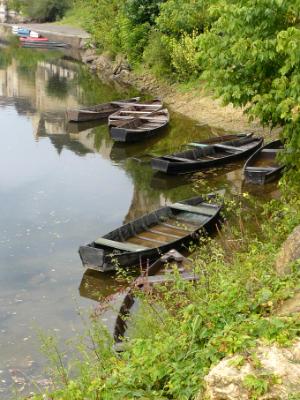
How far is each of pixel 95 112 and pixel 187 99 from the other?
5.18 meters

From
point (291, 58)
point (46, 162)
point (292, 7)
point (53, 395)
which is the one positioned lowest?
point (46, 162)

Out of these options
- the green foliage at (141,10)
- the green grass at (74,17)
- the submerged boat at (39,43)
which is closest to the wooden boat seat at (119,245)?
the green foliage at (141,10)

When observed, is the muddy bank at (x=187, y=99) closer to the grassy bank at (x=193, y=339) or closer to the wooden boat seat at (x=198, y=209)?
the wooden boat seat at (x=198, y=209)

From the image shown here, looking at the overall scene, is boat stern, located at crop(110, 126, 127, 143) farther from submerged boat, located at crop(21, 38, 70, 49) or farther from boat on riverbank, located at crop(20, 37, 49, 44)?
boat on riverbank, located at crop(20, 37, 49, 44)

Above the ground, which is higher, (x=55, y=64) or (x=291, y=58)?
(x=291, y=58)

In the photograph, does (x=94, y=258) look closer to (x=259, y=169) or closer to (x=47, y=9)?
(x=259, y=169)

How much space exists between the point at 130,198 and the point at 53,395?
1363 centimetres

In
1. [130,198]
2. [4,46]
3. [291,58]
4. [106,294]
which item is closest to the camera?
[291,58]

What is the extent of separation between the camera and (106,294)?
13789mm

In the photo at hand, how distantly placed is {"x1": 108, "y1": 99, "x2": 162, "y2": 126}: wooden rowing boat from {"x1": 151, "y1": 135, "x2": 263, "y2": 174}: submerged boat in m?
5.68

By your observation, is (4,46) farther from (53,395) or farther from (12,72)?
(53,395)

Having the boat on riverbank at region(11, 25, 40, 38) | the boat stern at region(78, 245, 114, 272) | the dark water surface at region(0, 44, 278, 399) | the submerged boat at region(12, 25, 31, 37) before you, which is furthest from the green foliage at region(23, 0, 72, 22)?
the boat stern at region(78, 245, 114, 272)

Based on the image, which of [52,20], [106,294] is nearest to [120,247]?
[106,294]

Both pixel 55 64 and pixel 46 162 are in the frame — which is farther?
pixel 55 64
